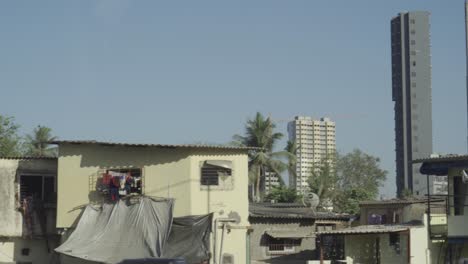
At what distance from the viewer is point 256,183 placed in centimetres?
6469

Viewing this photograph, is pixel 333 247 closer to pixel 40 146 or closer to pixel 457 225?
pixel 457 225

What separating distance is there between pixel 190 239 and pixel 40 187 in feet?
27.4

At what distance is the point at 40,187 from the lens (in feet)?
116

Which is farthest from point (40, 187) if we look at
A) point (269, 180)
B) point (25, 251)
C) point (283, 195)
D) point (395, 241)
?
point (269, 180)

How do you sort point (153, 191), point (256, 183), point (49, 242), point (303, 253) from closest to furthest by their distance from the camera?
1. point (153, 191)
2. point (49, 242)
3. point (303, 253)
4. point (256, 183)

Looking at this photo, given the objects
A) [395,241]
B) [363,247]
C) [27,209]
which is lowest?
[363,247]

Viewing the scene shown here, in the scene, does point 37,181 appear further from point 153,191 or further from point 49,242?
point 153,191

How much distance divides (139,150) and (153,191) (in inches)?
74.0

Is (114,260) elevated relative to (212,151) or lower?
lower

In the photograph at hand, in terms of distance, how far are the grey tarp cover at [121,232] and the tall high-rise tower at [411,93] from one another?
315 ft

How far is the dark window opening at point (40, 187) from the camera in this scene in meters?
35.0

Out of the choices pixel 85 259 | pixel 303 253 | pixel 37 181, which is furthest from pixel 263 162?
pixel 85 259

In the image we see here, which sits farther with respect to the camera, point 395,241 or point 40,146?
point 40,146

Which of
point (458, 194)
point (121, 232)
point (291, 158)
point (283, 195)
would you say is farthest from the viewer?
point (291, 158)
